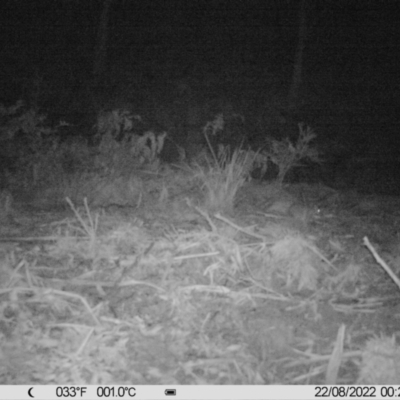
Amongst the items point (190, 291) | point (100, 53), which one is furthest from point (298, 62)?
point (190, 291)

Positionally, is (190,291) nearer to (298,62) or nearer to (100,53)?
(298,62)

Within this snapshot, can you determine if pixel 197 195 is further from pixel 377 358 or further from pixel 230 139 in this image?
pixel 230 139

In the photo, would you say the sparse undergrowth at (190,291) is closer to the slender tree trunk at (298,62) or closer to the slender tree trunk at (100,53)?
the slender tree trunk at (298,62)

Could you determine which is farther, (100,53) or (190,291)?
(100,53)

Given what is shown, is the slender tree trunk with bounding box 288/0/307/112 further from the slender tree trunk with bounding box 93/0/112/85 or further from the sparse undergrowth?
the sparse undergrowth

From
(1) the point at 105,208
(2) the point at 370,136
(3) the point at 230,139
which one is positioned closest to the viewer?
(1) the point at 105,208

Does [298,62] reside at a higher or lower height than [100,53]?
higher

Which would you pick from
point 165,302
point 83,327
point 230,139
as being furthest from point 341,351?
point 230,139

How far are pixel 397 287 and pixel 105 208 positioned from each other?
265 cm

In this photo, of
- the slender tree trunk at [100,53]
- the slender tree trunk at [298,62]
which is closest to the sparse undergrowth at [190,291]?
the slender tree trunk at [298,62]

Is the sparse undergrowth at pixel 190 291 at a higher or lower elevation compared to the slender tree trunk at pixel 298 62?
lower

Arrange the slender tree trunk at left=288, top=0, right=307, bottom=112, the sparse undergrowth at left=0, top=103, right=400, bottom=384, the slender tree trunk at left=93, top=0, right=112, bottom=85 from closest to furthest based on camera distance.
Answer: the sparse undergrowth at left=0, top=103, right=400, bottom=384 → the slender tree trunk at left=288, top=0, right=307, bottom=112 → the slender tree trunk at left=93, top=0, right=112, bottom=85

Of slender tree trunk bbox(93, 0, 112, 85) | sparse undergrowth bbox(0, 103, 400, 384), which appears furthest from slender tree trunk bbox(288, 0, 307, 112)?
sparse undergrowth bbox(0, 103, 400, 384)

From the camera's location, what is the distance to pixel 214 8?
1480cm
